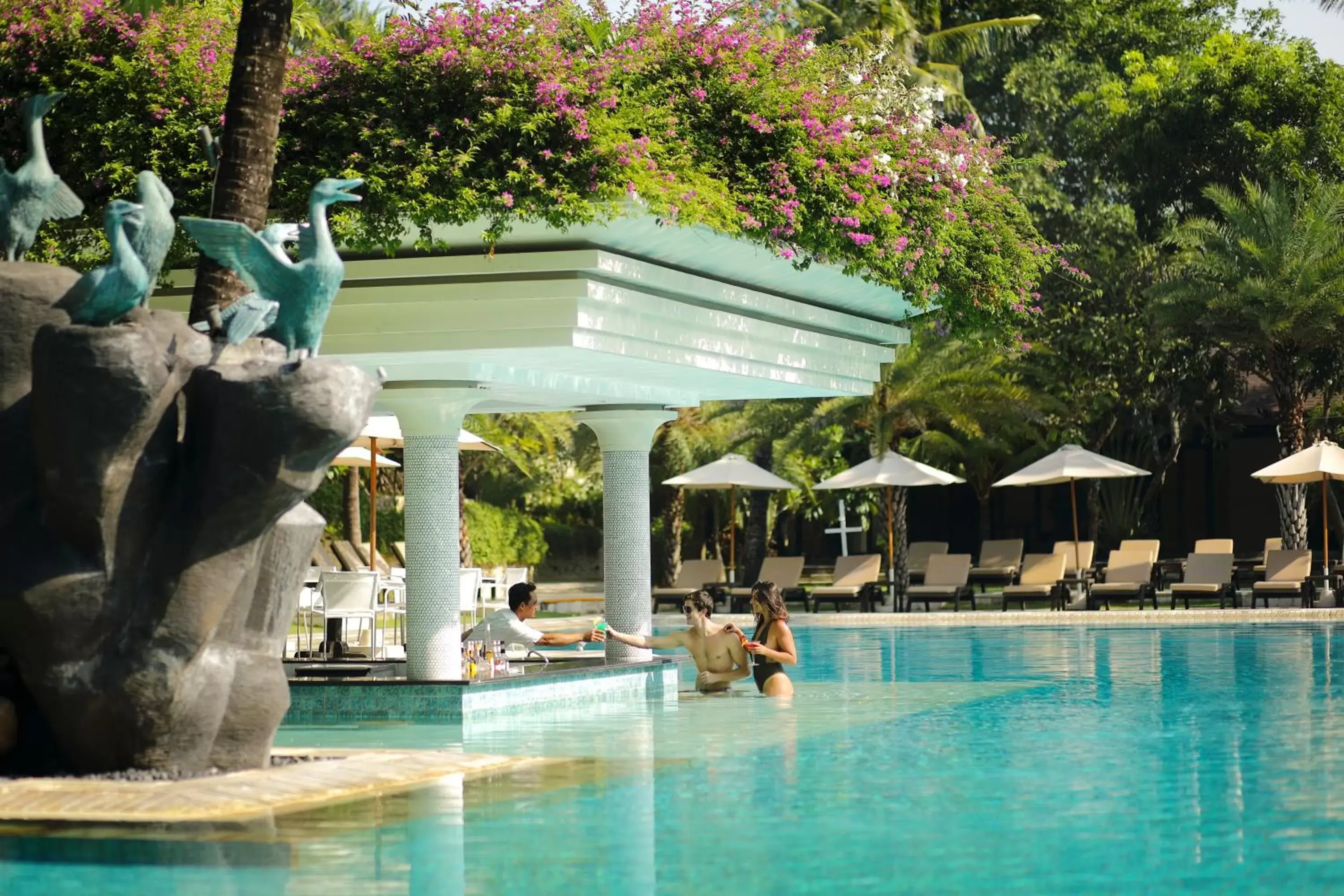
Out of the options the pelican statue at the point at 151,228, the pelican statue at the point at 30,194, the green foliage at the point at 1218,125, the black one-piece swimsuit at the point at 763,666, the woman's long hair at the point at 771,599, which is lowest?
the black one-piece swimsuit at the point at 763,666

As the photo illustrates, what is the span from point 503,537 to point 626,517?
22.7 meters

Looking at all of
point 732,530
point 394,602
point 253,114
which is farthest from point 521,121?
point 732,530

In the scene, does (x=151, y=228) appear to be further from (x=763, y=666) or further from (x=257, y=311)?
(x=763, y=666)

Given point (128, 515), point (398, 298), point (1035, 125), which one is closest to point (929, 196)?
point (398, 298)

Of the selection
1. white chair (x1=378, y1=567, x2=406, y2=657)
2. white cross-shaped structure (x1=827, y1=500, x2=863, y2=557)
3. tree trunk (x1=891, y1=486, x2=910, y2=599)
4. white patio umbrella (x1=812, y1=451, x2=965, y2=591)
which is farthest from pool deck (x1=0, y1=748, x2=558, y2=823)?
white cross-shaped structure (x1=827, y1=500, x2=863, y2=557)

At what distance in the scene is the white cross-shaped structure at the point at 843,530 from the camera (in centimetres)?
3706

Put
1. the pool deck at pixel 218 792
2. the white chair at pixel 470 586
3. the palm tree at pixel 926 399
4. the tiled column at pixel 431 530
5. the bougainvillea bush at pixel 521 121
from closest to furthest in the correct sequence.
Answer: the pool deck at pixel 218 792 < the bougainvillea bush at pixel 521 121 < the tiled column at pixel 431 530 < the white chair at pixel 470 586 < the palm tree at pixel 926 399

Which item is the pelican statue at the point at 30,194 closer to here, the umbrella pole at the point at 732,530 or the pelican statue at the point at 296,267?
the pelican statue at the point at 296,267

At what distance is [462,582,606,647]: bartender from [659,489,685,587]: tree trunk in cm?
2155

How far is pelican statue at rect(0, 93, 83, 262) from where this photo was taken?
32.5ft

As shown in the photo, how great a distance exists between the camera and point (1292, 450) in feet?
101

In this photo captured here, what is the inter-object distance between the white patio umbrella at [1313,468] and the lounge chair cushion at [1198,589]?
1.72 m

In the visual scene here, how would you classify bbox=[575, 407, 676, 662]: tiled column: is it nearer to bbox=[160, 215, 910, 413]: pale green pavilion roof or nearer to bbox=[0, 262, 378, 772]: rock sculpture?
bbox=[160, 215, 910, 413]: pale green pavilion roof

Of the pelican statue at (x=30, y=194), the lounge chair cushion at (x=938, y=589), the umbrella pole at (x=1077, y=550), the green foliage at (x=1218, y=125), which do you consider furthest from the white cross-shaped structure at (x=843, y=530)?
the pelican statue at (x=30, y=194)
